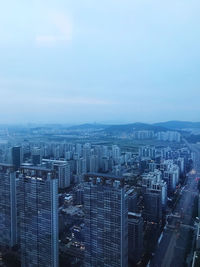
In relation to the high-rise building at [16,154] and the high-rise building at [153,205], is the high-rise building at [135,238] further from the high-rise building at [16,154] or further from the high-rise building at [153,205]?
the high-rise building at [16,154]

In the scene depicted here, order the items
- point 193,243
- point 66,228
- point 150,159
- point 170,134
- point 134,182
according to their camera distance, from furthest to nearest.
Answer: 1. point 150,159
2. point 170,134
3. point 134,182
4. point 66,228
5. point 193,243

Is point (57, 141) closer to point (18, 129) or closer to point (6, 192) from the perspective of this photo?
point (18, 129)

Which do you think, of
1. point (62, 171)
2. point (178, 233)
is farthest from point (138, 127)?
point (178, 233)

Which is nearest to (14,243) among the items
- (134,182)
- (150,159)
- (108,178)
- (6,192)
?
(6,192)

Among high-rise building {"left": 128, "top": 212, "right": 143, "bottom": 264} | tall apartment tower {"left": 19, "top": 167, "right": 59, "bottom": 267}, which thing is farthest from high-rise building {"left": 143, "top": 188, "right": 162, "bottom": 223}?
tall apartment tower {"left": 19, "top": 167, "right": 59, "bottom": 267}

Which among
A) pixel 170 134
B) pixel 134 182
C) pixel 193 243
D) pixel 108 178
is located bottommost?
pixel 193 243
